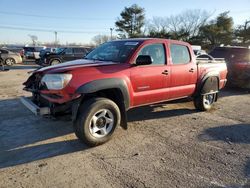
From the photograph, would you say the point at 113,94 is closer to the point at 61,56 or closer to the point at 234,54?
the point at 234,54

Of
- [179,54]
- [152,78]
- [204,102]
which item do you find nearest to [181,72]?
[179,54]

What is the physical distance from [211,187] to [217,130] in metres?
2.32

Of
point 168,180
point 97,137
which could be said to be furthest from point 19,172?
point 168,180

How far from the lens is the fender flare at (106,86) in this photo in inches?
159

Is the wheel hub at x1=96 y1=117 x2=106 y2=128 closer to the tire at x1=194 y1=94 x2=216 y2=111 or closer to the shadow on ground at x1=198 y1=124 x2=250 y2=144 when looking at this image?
the shadow on ground at x1=198 y1=124 x2=250 y2=144

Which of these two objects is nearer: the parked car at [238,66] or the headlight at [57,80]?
the headlight at [57,80]


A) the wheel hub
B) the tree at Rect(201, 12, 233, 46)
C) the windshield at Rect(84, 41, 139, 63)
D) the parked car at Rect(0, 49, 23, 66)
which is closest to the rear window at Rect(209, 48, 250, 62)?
the windshield at Rect(84, 41, 139, 63)

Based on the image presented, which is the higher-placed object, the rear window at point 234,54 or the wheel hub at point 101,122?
the rear window at point 234,54

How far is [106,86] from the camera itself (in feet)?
13.9

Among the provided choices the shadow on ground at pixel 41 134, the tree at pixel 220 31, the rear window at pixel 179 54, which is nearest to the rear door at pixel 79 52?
the shadow on ground at pixel 41 134

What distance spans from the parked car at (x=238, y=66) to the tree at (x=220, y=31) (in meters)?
34.5

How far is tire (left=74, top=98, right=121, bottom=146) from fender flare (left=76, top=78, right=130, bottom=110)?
0.22 metres

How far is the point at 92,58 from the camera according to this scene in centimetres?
550

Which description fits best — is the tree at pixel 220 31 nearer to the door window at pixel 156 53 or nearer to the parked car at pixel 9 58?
the parked car at pixel 9 58
